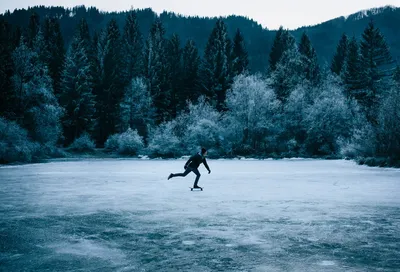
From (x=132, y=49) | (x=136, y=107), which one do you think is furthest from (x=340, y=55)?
(x=136, y=107)

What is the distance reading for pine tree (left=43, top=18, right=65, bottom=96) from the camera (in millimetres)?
63003

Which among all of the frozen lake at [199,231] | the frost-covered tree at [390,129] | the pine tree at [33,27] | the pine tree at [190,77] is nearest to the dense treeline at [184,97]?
the frost-covered tree at [390,129]

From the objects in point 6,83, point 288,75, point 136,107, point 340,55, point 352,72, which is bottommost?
point 136,107

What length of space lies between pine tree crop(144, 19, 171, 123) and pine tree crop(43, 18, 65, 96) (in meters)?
14.1

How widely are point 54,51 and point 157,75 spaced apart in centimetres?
1759

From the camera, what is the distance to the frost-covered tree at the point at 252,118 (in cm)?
4909

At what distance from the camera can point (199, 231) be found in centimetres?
714

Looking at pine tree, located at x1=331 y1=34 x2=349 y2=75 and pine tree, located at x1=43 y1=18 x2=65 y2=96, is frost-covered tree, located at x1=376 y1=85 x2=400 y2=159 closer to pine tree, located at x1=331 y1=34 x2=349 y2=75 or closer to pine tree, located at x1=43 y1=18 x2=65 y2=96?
pine tree, located at x1=43 y1=18 x2=65 y2=96

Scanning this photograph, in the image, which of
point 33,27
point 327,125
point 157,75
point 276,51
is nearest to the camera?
point 327,125

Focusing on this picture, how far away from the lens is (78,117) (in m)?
57.4

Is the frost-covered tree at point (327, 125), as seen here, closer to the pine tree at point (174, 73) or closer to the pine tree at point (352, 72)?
the pine tree at point (352, 72)

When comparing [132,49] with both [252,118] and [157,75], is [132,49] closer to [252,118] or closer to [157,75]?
[157,75]

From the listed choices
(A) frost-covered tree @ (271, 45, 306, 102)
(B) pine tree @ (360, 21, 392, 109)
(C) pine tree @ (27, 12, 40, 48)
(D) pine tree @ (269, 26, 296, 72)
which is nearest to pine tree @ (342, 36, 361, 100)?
(B) pine tree @ (360, 21, 392, 109)

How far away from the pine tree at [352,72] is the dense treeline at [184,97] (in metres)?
0.18
